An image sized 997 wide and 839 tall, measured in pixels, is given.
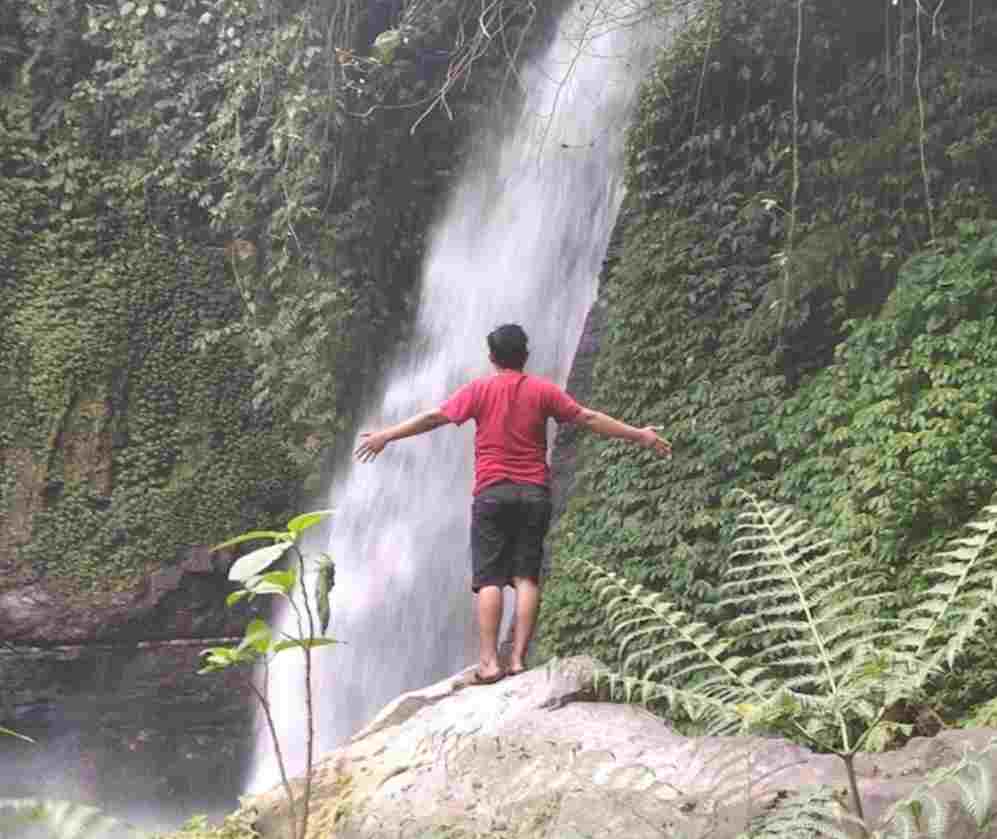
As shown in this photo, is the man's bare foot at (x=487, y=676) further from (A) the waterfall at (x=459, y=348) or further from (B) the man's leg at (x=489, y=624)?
(A) the waterfall at (x=459, y=348)

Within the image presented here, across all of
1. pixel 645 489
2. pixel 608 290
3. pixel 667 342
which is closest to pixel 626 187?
pixel 608 290

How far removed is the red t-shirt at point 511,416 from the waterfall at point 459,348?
12.8ft

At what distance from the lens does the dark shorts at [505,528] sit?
5.05 meters

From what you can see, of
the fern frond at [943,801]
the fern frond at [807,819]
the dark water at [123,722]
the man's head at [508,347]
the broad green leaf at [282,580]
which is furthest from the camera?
the dark water at [123,722]

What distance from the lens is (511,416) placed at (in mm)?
5082

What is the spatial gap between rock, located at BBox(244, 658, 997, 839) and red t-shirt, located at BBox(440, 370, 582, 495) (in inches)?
37.1

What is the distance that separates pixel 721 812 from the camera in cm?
258

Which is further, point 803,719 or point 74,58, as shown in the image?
point 74,58

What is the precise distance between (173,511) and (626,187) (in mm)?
6371

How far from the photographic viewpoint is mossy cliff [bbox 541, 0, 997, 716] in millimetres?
5430

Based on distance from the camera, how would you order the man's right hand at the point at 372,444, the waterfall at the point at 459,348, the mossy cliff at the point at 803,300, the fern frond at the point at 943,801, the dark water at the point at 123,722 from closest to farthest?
1. the fern frond at the point at 943,801
2. the man's right hand at the point at 372,444
3. the mossy cliff at the point at 803,300
4. the waterfall at the point at 459,348
5. the dark water at the point at 123,722

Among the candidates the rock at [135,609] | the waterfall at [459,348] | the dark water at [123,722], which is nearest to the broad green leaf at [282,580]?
the waterfall at [459,348]

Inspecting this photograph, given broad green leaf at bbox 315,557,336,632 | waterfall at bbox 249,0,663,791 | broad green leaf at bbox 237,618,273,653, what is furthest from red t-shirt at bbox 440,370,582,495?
waterfall at bbox 249,0,663,791

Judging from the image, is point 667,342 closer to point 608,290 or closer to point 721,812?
point 608,290
